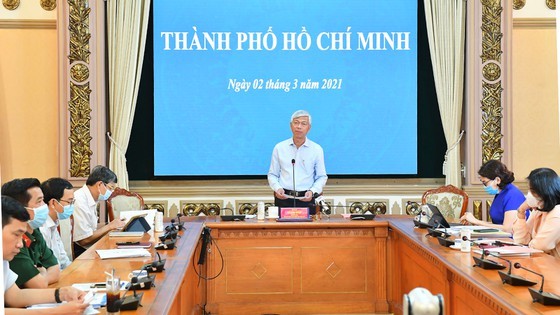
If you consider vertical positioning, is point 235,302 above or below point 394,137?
below

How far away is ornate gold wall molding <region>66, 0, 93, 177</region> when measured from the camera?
711 centimetres

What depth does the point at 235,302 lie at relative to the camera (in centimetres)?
569

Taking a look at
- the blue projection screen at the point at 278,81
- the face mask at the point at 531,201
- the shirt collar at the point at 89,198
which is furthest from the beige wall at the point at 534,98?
the shirt collar at the point at 89,198

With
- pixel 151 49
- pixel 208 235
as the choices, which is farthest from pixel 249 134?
pixel 208 235

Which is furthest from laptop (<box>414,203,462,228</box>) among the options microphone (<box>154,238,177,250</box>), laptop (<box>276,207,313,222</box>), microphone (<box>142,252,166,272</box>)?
microphone (<box>142,252,166,272</box>)

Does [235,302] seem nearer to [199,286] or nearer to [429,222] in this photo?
[199,286]

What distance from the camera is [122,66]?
24.0 ft

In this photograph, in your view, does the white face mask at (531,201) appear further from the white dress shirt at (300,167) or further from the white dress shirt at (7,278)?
the white dress shirt at (7,278)

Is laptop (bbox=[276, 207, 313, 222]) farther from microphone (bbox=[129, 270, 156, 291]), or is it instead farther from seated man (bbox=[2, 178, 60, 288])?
microphone (bbox=[129, 270, 156, 291])

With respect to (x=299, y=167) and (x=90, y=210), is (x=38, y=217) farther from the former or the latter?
(x=299, y=167)

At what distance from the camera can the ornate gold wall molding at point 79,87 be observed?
7.11 meters

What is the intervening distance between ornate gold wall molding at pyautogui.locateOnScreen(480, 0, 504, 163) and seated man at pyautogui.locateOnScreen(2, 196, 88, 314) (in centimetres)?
536

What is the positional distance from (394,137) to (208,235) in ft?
9.45

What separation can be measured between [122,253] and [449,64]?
14.7 ft
